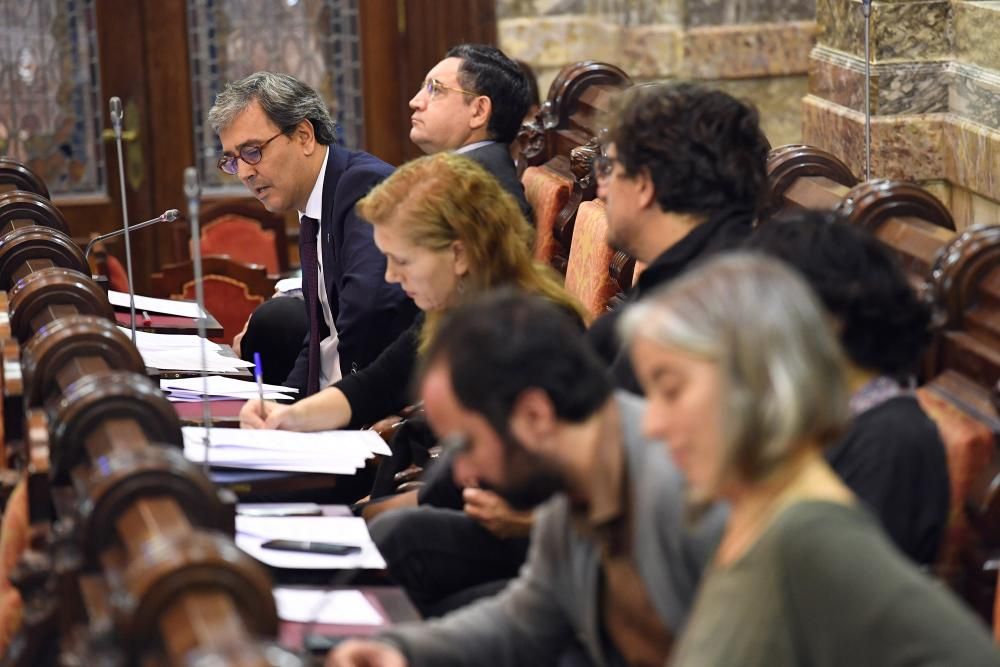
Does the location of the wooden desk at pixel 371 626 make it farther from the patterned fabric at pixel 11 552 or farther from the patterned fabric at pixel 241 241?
the patterned fabric at pixel 241 241

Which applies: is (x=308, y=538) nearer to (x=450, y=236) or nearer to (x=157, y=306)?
(x=450, y=236)

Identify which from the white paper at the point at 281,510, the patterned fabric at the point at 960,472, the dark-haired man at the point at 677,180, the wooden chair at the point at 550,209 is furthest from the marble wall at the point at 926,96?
the white paper at the point at 281,510

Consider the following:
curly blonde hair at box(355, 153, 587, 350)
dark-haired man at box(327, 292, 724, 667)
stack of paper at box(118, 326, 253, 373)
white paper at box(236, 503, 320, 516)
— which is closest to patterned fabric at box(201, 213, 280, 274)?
stack of paper at box(118, 326, 253, 373)

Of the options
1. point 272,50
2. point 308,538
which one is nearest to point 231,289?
point 272,50

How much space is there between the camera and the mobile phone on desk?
8.36 feet

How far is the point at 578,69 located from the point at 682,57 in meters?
2.00

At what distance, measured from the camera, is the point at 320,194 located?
4.11 metres

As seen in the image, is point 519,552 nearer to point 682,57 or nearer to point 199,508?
point 199,508

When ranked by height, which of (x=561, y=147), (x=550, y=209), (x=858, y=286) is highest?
(x=858, y=286)

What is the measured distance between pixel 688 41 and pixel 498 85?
240cm

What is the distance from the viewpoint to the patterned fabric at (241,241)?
6473 millimetres

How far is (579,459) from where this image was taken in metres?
1.82

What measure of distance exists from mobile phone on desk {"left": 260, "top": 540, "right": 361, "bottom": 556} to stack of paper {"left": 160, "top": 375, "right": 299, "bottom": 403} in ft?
3.13

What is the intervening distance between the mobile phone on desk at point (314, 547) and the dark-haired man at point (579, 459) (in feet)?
1.95
